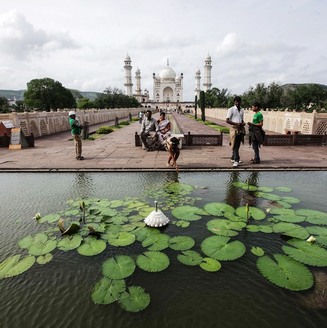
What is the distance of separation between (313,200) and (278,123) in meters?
12.5

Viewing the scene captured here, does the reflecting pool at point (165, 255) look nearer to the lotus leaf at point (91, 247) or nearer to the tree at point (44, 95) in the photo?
the lotus leaf at point (91, 247)

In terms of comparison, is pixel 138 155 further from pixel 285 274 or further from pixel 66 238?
pixel 285 274

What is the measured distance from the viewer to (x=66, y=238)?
10.2ft

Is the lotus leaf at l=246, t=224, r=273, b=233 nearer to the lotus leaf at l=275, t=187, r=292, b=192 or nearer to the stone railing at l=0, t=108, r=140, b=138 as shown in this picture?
the lotus leaf at l=275, t=187, r=292, b=192

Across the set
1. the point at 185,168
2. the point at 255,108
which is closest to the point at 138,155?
the point at 185,168

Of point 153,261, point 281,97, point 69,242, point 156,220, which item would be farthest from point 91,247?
point 281,97

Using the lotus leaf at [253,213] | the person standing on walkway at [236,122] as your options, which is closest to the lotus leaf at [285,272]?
the lotus leaf at [253,213]

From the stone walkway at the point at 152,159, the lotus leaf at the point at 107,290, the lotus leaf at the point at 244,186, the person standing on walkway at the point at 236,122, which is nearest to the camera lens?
the lotus leaf at the point at 107,290

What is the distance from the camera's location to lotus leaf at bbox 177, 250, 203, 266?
263 cm

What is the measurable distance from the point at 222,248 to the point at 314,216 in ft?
5.48

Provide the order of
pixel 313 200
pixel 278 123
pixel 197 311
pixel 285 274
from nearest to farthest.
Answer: pixel 197 311 → pixel 285 274 → pixel 313 200 → pixel 278 123

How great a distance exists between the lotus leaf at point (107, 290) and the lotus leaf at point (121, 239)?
1.94 ft

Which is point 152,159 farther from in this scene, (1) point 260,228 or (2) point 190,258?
(2) point 190,258

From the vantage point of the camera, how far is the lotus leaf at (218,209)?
3.80 meters
